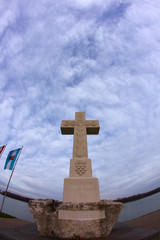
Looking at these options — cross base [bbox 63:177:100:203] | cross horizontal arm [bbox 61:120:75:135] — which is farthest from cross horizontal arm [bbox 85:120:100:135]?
cross base [bbox 63:177:100:203]

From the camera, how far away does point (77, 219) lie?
3062 mm

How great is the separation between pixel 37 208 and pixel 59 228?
2.33 ft

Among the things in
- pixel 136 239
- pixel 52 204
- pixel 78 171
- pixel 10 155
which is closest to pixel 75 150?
pixel 78 171

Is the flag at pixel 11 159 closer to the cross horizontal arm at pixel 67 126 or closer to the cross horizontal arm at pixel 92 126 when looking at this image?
the cross horizontal arm at pixel 67 126

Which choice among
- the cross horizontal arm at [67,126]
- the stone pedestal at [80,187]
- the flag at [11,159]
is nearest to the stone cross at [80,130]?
the cross horizontal arm at [67,126]

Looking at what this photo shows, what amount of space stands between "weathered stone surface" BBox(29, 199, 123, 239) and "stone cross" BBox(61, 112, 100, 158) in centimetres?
175

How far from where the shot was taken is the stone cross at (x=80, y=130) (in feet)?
15.8

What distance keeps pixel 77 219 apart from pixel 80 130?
9.83ft

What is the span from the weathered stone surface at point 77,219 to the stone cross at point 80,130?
5.75 ft

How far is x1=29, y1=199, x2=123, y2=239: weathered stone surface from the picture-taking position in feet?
A: 9.80

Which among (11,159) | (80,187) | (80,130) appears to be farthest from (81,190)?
(11,159)

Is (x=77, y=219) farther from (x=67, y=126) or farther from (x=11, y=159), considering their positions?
(x=11, y=159)

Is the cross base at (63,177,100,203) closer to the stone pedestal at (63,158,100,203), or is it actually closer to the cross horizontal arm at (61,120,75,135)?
the stone pedestal at (63,158,100,203)

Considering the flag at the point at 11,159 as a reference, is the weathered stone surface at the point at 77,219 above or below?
below
